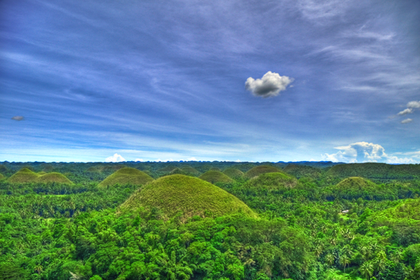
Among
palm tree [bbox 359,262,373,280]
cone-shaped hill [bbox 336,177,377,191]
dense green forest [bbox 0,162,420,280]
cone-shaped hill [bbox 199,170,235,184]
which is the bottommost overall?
palm tree [bbox 359,262,373,280]

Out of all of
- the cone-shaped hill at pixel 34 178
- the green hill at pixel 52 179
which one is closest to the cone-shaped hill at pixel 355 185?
the green hill at pixel 52 179

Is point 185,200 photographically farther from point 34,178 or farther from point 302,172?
point 302,172

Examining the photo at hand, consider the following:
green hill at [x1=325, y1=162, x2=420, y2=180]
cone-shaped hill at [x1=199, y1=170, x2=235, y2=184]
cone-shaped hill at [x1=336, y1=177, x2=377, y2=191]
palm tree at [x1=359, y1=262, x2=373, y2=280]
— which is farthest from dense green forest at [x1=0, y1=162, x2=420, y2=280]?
green hill at [x1=325, y1=162, x2=420, y2=180]

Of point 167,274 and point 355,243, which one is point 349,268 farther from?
point 167,274

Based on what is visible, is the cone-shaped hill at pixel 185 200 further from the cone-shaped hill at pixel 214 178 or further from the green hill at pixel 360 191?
the cone-shaped hill at pixel 214 178

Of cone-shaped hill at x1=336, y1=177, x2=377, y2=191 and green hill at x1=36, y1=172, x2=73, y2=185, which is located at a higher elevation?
green hill at x1=36, y1=172, x2=73, y2=185

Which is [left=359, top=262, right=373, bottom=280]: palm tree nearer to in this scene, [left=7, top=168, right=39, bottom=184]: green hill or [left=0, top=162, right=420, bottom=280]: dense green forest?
[left=0, top=162, right=420, bottom=280]: dense green forest

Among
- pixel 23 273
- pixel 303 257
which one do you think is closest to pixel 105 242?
pixel 23 273
